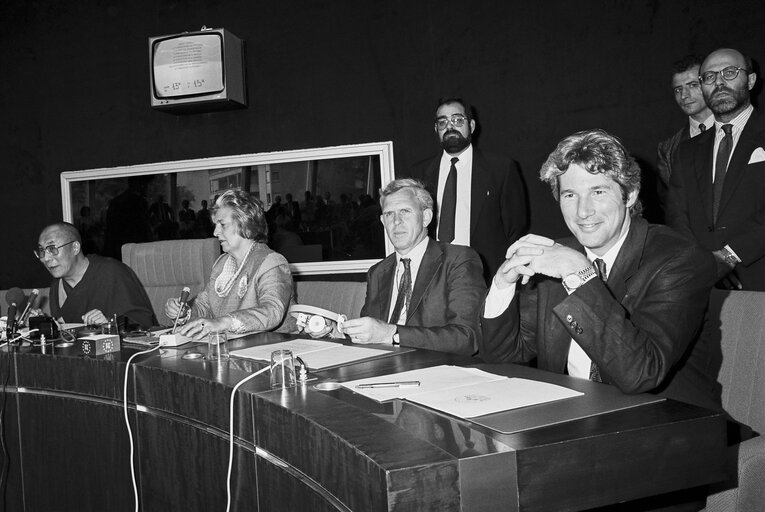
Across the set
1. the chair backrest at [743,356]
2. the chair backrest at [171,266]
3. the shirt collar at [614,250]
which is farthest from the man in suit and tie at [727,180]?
the chair backrest at [171,266]

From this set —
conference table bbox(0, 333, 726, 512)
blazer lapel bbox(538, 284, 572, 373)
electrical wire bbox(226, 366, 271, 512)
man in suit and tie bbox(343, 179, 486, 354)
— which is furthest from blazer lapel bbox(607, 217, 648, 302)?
electrical wire bbox(226, 366, 271, 512)

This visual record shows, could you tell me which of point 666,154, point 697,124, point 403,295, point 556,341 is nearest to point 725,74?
point 697,124

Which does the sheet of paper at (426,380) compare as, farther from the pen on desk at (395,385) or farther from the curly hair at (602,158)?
the curly hair at (602,158)

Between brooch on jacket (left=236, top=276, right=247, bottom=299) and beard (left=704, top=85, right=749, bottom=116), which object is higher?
beard (left=704, top=85, right=749, bottom=116)

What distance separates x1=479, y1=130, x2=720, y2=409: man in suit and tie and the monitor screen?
3093 mm

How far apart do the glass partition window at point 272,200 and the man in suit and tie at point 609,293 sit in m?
2.65

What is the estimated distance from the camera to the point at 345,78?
4395 mm

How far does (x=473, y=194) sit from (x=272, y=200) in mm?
1527

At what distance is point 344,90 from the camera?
14.4 feet

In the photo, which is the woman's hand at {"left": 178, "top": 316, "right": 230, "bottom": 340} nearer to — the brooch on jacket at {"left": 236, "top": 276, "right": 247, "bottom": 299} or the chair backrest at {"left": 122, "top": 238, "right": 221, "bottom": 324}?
the brooch on jacket at {"left": 236, "top": 276, "right": 247, "bottom": 299}

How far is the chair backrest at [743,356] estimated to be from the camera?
5.21 feet

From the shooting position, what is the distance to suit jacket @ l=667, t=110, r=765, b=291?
2.70 m

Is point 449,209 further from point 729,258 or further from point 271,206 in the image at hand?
point 271,206

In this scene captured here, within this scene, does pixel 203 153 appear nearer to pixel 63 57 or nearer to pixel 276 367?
pixel 63 57
